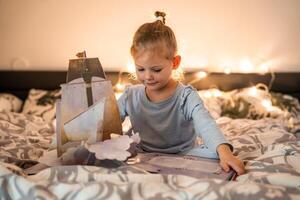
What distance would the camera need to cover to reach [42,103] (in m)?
2.47

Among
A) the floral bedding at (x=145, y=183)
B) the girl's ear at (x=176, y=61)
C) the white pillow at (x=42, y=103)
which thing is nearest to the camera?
the floral bedding at (x=145, y=183)

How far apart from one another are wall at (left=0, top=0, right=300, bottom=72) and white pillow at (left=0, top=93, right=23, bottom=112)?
0.35 metres

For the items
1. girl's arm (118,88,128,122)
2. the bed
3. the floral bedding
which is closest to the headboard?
the bed

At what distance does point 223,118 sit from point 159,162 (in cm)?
123

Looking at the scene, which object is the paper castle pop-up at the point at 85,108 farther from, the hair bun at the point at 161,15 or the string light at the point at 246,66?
Answer: the string light at the point at 246,66

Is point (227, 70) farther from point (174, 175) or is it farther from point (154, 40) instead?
point (174, 175)

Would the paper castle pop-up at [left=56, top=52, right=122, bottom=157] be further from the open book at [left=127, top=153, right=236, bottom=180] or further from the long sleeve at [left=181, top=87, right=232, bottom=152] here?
the long sleeve at [left=181, top=87, right=232, bottom=152]

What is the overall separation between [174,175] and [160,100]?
48 cm

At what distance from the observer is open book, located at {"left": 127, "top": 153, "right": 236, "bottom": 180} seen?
0.89 meters

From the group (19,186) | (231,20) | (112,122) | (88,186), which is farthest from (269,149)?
(231,20)

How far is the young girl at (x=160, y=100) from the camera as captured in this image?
1151mm

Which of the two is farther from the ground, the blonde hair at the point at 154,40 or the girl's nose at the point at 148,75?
the blonde hair at the point at 154,40

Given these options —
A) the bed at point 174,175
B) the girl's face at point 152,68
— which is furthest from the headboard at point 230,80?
the girl's face at point 152,68

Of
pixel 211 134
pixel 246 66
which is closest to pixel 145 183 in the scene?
pixel 211 134
